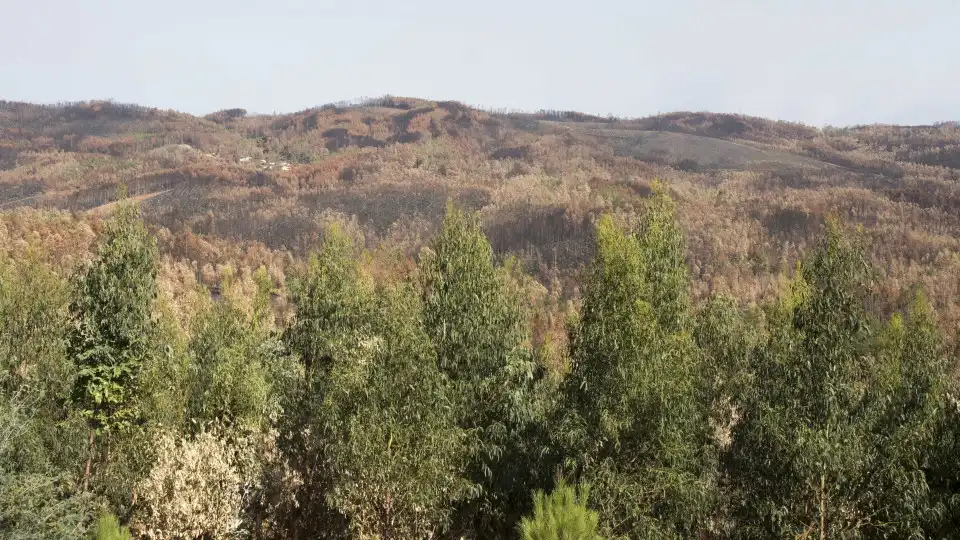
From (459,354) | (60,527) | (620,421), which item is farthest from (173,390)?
(620,421)

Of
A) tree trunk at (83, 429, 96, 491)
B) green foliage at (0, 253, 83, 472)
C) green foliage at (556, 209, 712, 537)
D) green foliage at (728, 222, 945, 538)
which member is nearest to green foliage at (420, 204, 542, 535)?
green foliage at (556, 209, 712, 537)

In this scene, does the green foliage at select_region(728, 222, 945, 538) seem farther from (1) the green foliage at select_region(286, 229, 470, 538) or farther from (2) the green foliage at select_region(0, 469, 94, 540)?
(2) the green foliage at select_region(0, 469, 94, 540)

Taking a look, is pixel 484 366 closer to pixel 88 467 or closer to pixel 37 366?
pixel 88 467

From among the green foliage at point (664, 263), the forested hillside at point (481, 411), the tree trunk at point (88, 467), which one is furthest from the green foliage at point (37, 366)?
the green foliage at point (664, 263)

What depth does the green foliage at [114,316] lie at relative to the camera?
33.2m

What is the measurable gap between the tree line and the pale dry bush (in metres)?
0.11

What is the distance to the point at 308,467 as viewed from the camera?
33125 mm

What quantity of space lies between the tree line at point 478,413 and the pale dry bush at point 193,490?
0.11m

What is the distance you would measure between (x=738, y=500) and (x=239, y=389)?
1896cm

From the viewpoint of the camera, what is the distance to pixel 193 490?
27531 millimetres

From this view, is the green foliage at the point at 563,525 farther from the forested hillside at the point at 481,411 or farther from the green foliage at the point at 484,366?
the green foliage at the point at 484,366

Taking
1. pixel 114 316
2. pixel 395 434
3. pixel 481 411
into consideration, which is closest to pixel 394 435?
pixel 395 434

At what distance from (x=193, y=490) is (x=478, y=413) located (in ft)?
34.8

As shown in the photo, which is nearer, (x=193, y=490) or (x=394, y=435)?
(x=394, y=435)
